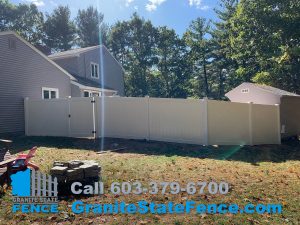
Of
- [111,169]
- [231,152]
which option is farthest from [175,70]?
[111,169]

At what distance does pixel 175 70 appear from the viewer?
45719 mm

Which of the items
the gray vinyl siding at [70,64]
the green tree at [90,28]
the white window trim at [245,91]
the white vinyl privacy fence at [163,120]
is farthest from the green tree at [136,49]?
the white vinyl privacy fence at [163,120]

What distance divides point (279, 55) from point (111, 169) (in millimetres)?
18914

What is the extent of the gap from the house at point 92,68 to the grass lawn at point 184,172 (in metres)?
10.7

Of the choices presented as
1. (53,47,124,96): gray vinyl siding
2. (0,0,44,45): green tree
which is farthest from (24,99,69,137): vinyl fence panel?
(0,0,44,45): green tree

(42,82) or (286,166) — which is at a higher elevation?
(42,82)

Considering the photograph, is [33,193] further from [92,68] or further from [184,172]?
[92,68]

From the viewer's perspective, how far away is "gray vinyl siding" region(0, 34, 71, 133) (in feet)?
53.2

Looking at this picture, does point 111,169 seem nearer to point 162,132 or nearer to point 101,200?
point 101,200

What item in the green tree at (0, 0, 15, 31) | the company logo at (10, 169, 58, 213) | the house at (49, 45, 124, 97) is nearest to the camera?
the company logo at (10, 169, 58, 213)

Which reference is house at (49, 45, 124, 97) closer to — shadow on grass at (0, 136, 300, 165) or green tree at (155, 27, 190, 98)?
shadow on grass at (0, 136, 300, 165)

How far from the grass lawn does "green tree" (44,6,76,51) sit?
4015 cm

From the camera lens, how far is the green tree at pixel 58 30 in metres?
51.0

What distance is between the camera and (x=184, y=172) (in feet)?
25.8
